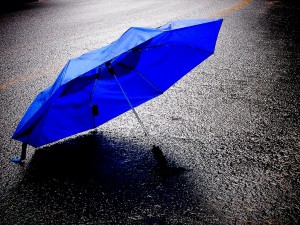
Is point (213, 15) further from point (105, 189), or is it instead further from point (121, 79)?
point (105, 189)

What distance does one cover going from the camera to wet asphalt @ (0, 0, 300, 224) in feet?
6.91

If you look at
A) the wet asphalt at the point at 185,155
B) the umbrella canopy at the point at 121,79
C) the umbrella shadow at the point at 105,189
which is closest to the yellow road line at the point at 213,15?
the wet asphalt at the point at 185,155

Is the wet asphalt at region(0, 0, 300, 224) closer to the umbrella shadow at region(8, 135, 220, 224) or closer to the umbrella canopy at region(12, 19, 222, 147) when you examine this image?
the umbrella shadow at region(8, 135, 220, 224)

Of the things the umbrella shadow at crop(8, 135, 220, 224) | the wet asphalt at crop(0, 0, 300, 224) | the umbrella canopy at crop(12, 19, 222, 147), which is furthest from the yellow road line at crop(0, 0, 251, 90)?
the umbrella canopy at crop(12, 19, 222, 147)

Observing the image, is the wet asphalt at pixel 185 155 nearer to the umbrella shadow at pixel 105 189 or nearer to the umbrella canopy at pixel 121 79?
the umbrella shadow at pixel 105 189

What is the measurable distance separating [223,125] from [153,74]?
1.09 m

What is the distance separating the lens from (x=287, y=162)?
2389 millimetres

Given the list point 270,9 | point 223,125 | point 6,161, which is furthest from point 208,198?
point 270,9

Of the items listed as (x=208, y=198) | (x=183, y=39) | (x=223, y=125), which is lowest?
(x=208, y=198)

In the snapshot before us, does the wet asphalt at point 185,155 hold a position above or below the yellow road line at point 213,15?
below

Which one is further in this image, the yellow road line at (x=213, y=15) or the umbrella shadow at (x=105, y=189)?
the yellow road line at (x=213, y=15)

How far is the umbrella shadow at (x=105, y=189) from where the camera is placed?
209 cm

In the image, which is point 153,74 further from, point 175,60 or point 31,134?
point 31,134

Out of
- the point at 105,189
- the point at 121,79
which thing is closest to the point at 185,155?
the point at 105,189
